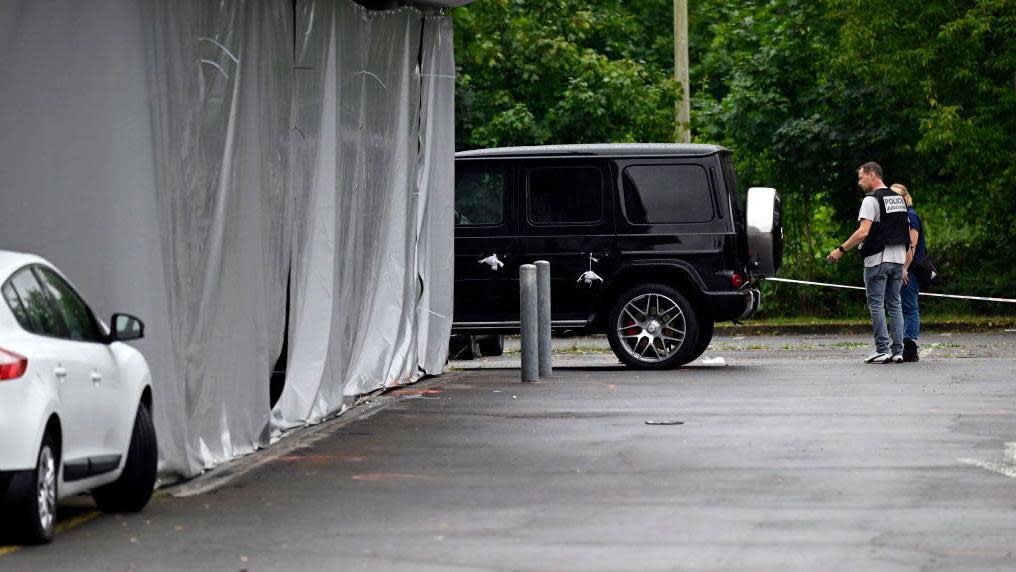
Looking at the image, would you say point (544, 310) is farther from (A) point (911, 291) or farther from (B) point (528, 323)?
(A) point (911, 291)

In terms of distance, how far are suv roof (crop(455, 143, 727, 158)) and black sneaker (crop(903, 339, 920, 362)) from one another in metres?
2.81

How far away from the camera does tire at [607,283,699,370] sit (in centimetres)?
1897

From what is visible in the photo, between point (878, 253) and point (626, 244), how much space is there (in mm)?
2615

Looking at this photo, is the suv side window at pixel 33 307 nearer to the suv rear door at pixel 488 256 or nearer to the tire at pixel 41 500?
the tire at pixel 41 500

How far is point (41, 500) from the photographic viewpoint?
8047 mm

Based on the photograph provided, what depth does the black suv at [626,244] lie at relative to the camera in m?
18.9

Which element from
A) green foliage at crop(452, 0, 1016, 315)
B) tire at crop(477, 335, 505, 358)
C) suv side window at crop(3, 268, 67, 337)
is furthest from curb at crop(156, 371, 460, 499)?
green foliage at crop(452, 0, 1016, 315)

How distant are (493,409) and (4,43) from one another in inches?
236

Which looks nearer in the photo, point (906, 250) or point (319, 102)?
point (319, 102)

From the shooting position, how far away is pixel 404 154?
17672 mm

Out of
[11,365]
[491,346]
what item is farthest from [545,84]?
[11,365]

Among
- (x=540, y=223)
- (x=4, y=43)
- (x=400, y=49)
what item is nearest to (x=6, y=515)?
(x=4, y=43)

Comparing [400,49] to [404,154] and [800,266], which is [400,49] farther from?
[800,266]

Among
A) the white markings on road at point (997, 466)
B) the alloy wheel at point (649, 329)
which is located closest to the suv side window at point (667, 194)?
the alloy wheel at point (649, 329)
